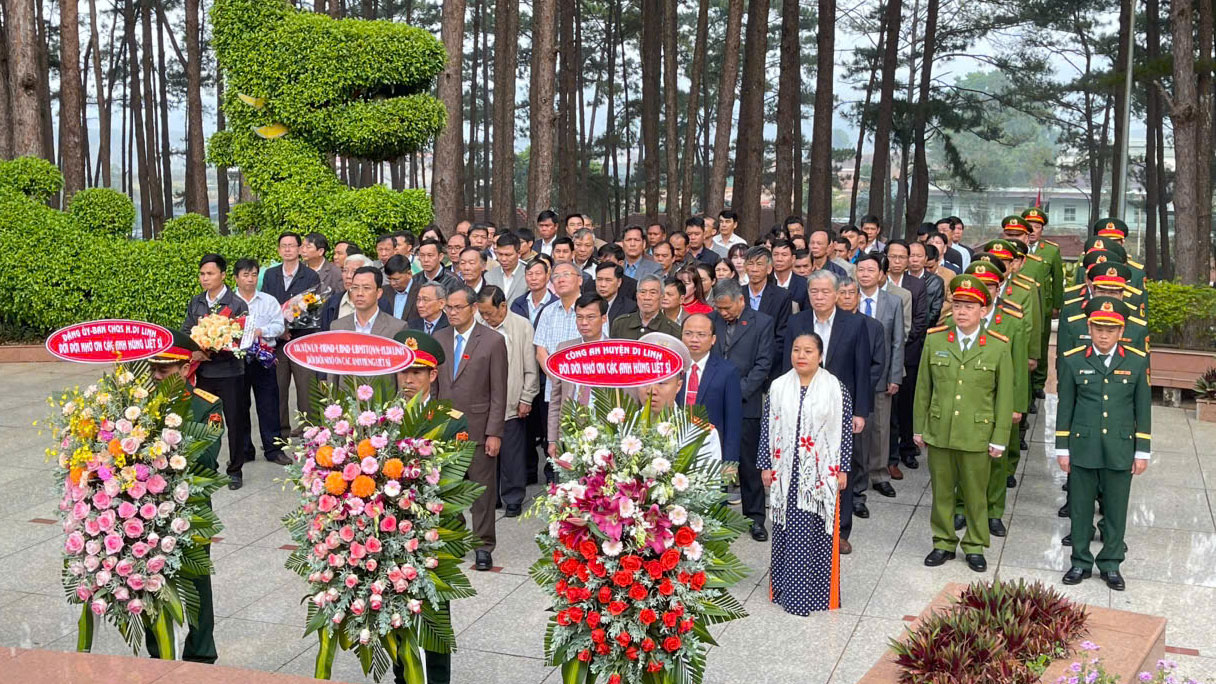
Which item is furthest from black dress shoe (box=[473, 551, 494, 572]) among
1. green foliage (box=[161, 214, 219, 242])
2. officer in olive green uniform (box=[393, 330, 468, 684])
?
green foliage (box=[161, 214, 219, 242])

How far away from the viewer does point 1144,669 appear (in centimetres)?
519

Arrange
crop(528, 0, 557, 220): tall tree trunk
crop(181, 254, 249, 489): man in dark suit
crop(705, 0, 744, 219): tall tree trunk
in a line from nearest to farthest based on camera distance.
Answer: crop(181, 254, 249, 489): man in dark suit
crop(528, 0, 557, 220): tall tree trunk
crop(705, 0, 744, 219): tall tree trunk

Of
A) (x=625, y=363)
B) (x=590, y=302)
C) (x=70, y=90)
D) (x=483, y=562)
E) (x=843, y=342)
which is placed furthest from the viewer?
(x=70, y=90)

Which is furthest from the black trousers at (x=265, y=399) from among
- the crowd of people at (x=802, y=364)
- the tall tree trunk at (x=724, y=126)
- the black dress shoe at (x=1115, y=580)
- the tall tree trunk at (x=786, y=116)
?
the tall tree trunk at (x=786, y=116)

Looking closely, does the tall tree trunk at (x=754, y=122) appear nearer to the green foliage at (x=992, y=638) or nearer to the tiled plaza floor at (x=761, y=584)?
the tiled plaza floor at (x=761, y=584)

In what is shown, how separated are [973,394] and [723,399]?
1586 mm

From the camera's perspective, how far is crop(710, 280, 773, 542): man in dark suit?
8.36m

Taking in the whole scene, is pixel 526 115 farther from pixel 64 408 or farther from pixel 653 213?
pixel 64 408

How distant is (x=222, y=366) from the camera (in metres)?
9.38

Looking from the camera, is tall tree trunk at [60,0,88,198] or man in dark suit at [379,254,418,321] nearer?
man in dark suit at [379,254,418,321]

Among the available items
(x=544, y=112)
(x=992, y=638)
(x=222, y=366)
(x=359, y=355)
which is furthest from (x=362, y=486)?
(x=544, y=112)

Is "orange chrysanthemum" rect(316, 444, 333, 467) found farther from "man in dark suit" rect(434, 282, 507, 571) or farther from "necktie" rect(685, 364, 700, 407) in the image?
"necktie" rect(685, 364, 700, 407)

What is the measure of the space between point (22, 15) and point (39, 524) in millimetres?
12137

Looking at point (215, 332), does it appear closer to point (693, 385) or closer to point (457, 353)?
point (457, 353)
